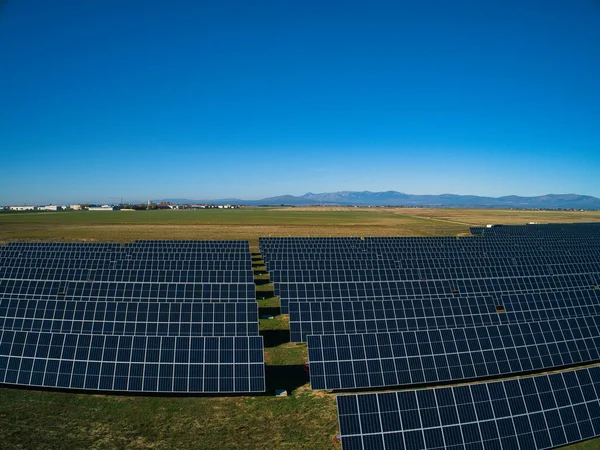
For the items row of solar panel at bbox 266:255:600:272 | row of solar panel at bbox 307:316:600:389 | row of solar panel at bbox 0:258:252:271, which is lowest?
row of solar panel at bbox 307:316:600:389

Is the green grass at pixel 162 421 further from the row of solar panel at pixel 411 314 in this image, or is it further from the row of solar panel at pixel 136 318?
the row of solar panel at pixel 411 314

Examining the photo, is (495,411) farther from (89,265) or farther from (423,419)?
(89,265)

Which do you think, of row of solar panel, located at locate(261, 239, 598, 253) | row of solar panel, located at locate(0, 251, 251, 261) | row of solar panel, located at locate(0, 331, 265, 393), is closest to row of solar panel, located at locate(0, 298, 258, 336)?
row of solar panel, located at locate(0, 331, 265, 393)

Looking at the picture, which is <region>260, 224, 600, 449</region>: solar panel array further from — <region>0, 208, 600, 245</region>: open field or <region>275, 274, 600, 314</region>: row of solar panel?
<region>0, 208, 600, 245</region>: open field

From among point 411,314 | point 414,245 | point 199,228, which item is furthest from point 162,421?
point 199,228

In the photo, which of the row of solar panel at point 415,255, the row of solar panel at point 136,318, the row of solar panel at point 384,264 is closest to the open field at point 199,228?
the row of solar panel at point 415,255
